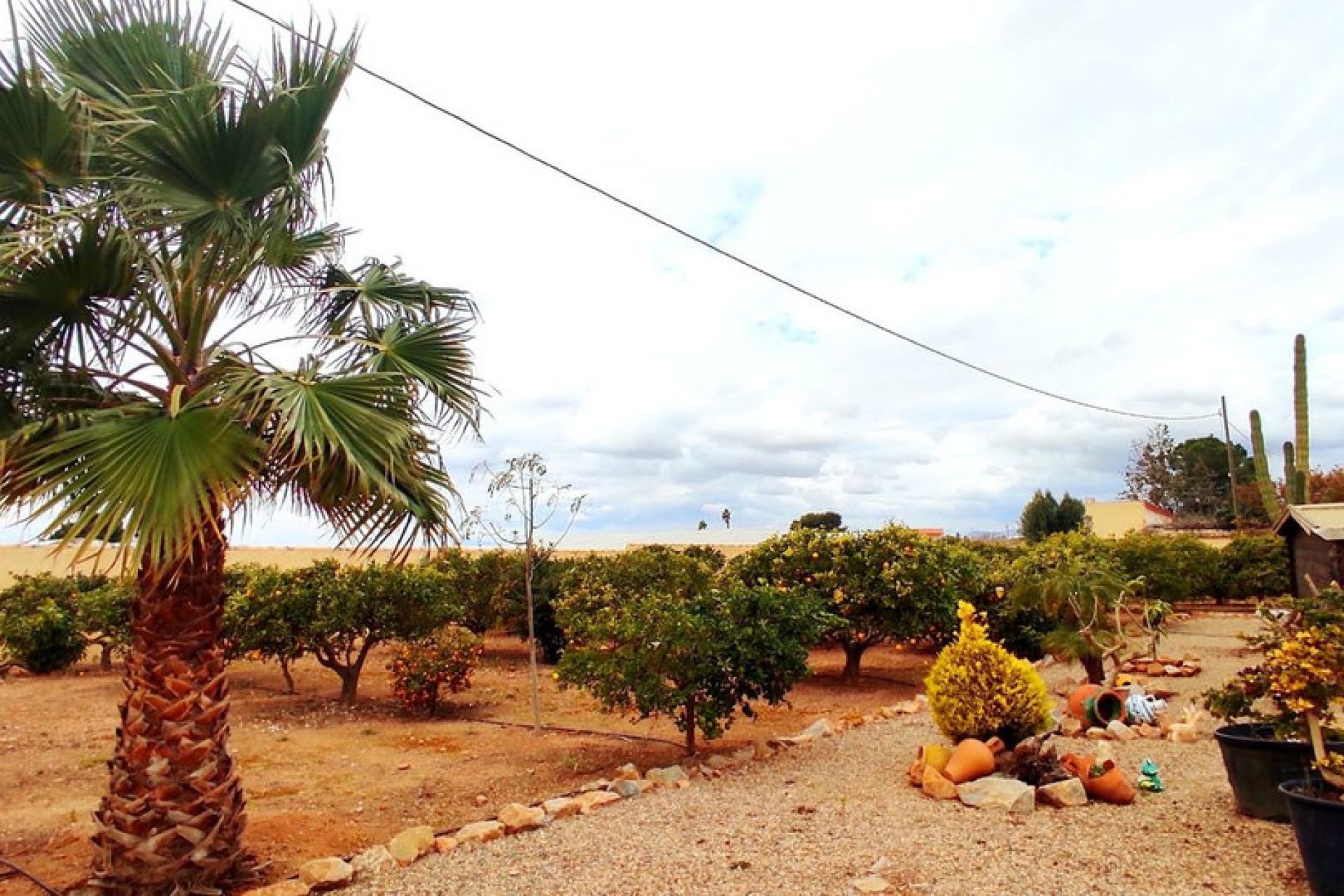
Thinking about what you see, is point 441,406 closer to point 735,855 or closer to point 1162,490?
point 735,855

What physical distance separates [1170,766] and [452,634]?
726 centimetres

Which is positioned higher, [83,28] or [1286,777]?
[83,28]

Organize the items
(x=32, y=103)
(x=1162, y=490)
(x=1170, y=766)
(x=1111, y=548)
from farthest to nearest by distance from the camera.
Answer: (x=1162, y=490) < (x=1111, y=548) < (x=1170, y=766) < (x=32, y=103)

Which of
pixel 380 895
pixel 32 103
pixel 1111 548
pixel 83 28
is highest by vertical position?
pixel 83 28

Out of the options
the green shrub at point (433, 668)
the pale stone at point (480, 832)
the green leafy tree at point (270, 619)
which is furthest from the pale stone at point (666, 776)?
the green leafy tree at point (270, 619)

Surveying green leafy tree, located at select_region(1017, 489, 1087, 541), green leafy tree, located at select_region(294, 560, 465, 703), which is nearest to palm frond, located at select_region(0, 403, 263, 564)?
green leafy tree, located at select_region(294, 560, 465, 703)

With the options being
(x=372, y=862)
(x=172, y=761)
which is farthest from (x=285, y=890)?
(x=172, y=761)

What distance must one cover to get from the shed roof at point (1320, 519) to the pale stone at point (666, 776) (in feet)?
42.2

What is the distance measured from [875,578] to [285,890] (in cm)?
781

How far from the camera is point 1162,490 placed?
1740 inches

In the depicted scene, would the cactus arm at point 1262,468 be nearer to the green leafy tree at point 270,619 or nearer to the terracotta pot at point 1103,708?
the terracotta pot at point 1103,708

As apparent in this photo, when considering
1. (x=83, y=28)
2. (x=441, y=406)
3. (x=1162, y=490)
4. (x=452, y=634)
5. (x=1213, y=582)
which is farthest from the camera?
(x=1162, y=490)

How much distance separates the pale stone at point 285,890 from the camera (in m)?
4.07

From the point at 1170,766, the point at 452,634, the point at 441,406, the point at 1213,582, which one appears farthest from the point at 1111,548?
the point at 441,406
